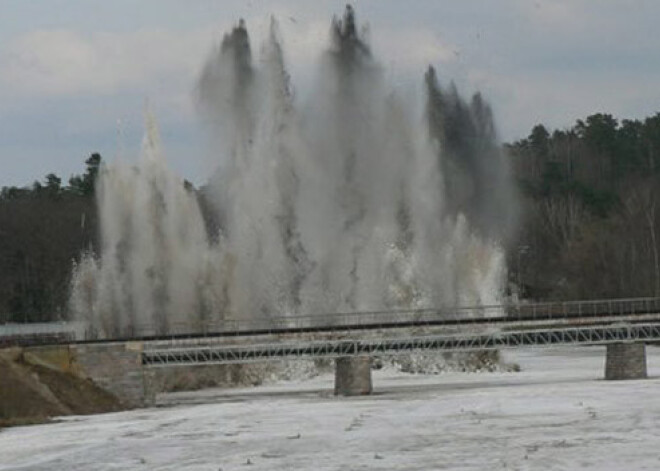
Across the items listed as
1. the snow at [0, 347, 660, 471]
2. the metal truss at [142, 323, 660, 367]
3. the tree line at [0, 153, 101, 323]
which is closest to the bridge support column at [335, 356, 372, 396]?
the metal truss at [142, 323, 660, 367]

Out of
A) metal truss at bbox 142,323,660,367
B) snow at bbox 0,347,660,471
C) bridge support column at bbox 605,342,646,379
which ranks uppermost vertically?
metal truss at bbox 142,323,660,367

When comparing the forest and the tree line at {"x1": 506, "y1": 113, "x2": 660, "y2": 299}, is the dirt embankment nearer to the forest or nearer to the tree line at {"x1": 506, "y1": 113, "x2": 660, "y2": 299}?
the forest

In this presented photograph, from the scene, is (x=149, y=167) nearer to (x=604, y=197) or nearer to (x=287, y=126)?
(x=287, y=126)

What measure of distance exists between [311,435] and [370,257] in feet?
166

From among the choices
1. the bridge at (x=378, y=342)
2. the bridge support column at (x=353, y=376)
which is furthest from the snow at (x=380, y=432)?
the bridge at (x=378, y=342)

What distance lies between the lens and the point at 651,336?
74.9m

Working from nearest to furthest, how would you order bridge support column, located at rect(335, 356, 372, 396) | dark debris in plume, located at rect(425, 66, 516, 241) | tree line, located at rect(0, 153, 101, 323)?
bridge support column, located at rect(335, 356, 372, 396), dark debris in plume, located at rect(425, 66, 516, 241), tree line, located at rect(0, 153, 101, 323)

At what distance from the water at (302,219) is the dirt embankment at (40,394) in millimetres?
17072

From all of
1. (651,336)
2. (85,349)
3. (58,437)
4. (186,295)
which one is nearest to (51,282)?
(186,295)

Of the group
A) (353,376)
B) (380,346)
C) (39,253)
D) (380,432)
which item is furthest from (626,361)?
(39,253)

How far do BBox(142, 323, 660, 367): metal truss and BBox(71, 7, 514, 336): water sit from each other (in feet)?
46.3

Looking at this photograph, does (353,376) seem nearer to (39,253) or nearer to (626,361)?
(626,361)

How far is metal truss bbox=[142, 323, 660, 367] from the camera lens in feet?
239

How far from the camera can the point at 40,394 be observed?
218 feet
